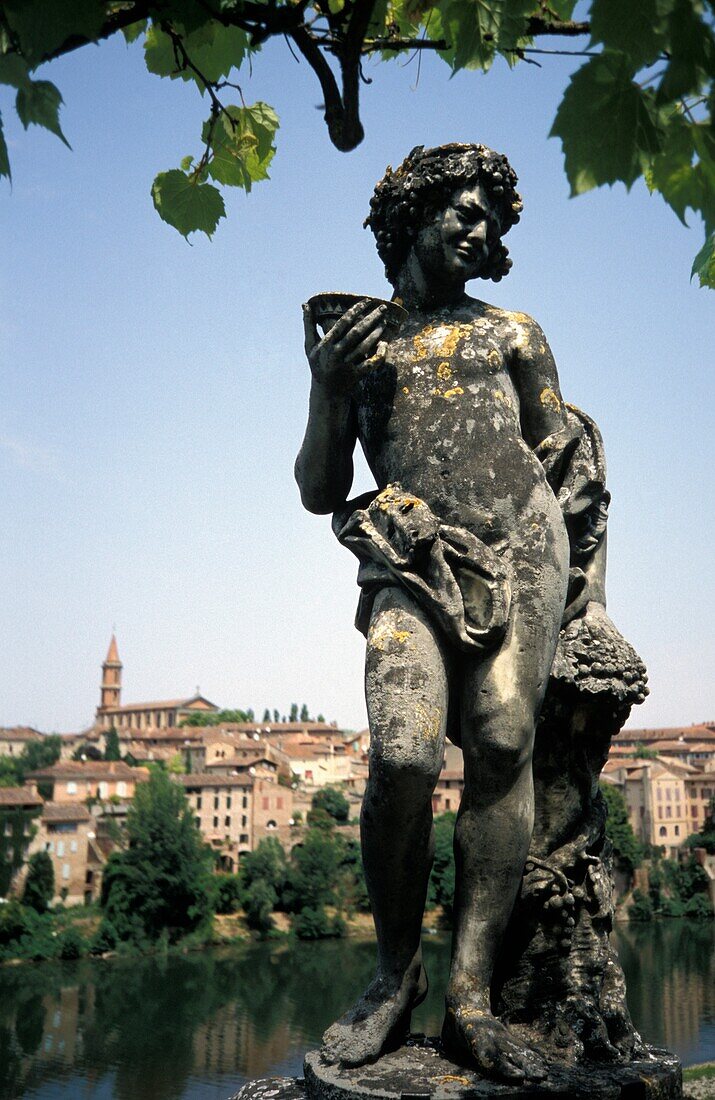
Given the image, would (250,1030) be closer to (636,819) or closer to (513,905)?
(513,905)

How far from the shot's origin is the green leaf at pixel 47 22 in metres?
2.14

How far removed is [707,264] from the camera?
16.3 ft

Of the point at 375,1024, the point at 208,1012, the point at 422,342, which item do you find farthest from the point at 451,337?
the point at 208,1012

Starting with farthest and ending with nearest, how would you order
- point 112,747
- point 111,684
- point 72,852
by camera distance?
point 111,684, point 112,747, point 72,852

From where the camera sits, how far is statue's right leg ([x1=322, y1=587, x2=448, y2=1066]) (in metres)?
3.59

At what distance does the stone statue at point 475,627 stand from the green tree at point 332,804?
67.0 metres

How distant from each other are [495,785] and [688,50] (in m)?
2.45

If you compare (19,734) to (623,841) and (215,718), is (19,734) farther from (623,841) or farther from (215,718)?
(623,841)

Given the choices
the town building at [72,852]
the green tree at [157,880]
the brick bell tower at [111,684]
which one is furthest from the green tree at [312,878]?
the brick bell tower at [111,684]

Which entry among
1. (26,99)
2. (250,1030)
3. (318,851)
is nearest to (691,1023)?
(250,1030)

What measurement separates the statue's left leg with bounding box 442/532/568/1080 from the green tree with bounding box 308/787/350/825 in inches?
2644

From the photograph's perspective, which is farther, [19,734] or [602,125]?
[19,734]

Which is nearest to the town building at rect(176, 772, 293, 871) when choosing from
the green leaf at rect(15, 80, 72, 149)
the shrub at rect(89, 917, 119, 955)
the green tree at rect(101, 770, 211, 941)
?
the green tree at rect(101, 770, 211, 941)

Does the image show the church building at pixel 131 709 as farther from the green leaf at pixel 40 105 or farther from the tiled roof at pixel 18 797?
the green leaf at pixel 40 105
